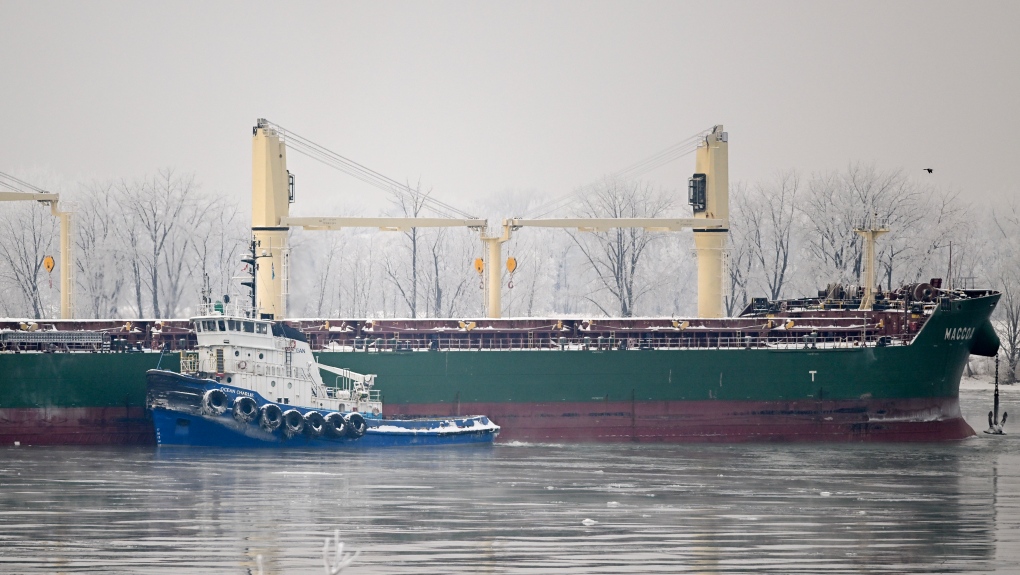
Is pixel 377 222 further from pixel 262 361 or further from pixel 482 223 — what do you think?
pixel 262 361

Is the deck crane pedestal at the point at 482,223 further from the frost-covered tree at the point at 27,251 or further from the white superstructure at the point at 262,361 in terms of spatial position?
the frost-covered tree at the point at 27,251

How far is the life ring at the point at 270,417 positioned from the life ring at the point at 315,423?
755 mm

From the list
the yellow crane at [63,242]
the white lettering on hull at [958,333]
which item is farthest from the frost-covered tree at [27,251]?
the white lettering on hull at [958,333]

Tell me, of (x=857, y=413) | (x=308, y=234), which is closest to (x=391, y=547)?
(x=857, y=413)

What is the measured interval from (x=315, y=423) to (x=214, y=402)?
2835mm

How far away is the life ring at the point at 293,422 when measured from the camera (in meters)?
34.7

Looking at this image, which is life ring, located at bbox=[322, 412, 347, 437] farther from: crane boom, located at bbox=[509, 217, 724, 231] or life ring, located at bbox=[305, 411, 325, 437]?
crane boom, located at bbox=[509, 217, 724, 231]

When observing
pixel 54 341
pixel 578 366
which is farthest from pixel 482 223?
pixel 54 341

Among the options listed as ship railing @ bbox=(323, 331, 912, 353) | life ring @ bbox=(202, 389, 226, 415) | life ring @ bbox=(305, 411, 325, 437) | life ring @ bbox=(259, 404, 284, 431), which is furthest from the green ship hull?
life ring @ bbox=(259, 404, 284, 431)

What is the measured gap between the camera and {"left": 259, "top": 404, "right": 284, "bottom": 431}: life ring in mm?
34594

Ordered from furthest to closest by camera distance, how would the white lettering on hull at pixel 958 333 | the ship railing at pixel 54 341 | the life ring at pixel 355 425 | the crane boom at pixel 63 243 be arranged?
the crane boom at pixel 63 243 → the white lettering on hull at pixel 958 333 → the ship railing at pixel 54 341 → the life ring at pixel 355 425

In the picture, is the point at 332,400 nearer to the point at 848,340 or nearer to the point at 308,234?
the point at 848,340

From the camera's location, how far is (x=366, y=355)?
37.9m

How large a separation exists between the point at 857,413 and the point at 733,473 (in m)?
9.82
